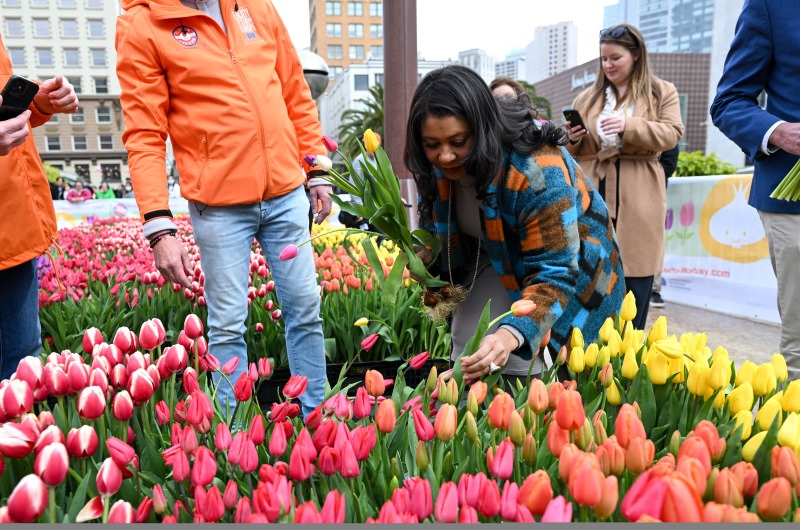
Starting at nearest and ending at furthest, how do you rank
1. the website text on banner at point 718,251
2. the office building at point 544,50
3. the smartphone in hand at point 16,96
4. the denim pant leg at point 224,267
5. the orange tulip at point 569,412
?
the orange tulip at point 569,412 < the smartphone in hand at point 16,96 < the denim pant leg at point 224,267 < the website text on banner at point 718,251 < the office building at point 544,50

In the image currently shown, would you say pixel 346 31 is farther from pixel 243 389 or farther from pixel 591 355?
pixel 243 389

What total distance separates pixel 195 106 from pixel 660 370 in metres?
1.77

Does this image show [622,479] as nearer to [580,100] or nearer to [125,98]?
[125,98]

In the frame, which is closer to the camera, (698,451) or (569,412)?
(698,451)

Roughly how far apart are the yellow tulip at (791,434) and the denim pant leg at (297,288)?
5.53ft

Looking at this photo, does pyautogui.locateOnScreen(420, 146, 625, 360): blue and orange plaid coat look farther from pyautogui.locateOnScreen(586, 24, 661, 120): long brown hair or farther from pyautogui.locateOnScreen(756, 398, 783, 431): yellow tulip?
pyautogui.locateOnScreen(586, 24, 661, 120): long brown hair

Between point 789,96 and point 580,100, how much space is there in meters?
1.55

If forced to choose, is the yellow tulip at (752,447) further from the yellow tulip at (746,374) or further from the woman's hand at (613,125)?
the woman's hand at (613,125)

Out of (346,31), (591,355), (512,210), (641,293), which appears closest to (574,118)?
(641,293)

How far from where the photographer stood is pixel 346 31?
8756cm

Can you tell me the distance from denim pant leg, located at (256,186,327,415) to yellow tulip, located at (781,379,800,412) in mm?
1622

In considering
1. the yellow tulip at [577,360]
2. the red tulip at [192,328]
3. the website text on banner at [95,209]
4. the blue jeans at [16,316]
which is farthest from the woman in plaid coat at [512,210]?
the website text on banner at [95,209]

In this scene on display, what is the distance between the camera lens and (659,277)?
239 inches

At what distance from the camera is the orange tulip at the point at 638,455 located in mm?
1024
